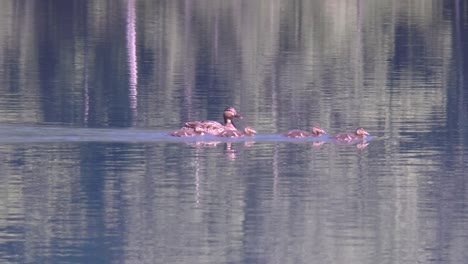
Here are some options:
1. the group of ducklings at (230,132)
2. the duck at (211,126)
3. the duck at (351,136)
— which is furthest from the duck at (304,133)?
the duck at (211,126)

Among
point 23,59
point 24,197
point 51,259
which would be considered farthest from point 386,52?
point 51,259

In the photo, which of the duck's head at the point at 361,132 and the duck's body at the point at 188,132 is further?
the duck's head at the point at 361,132

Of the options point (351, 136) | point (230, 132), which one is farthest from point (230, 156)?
point (351, 136)

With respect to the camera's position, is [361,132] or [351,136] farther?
[361,132]

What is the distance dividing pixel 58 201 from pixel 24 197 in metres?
0.57

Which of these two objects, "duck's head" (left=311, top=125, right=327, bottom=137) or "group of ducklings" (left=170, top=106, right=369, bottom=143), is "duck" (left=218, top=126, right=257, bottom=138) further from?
"duck's head" (left=311, top=125, right=327, bottom=137)

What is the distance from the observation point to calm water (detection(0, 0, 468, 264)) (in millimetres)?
18969

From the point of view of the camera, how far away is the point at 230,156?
25.5 metres

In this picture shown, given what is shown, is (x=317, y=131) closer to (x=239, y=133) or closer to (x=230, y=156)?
(x=239, y=133)

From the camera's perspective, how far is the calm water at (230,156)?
1897 cm

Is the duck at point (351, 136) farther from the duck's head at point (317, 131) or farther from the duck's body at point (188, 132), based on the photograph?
the duck's body at point (188, 132)

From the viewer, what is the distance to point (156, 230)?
19.5 meters

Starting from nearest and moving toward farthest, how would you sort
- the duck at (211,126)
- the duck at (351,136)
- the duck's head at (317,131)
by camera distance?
1. the duck at (351,136)
2. the duck at (211,126)
3. the duck's head at (317,131)

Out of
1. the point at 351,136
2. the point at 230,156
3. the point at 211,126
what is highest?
the point at 211,126
